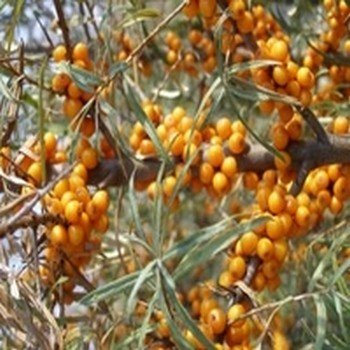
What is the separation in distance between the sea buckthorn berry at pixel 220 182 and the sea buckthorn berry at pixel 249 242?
0.06 m

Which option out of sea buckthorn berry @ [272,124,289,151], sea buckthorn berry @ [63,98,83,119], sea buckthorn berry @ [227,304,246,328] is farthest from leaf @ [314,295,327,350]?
sea buckthorn berry @ [63,98,83,119]

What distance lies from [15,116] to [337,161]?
1.05 feet

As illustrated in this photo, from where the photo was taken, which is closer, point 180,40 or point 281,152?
point 281,152

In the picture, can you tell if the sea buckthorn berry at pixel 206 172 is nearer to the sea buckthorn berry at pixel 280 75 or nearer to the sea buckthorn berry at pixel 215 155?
the sea buckthorn berry at pixel 215 155

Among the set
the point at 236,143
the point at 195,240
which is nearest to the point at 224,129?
the point at 236,143

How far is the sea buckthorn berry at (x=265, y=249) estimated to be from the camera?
88 cm

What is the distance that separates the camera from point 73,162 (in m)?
0.86

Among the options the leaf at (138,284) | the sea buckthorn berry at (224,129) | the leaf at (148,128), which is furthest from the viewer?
the sea buckthorn berry at (224,129)

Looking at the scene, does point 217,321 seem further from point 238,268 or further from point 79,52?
point 79,52

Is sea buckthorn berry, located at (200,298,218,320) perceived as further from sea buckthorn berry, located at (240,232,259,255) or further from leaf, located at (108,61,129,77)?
leaf, located at (108,61,129,77)

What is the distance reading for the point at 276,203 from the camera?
90 centimetres

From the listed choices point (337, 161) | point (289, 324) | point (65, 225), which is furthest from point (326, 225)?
point (65, 225)

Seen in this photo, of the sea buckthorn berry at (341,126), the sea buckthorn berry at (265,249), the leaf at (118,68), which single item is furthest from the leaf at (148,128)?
the sea buckthorn berry at (341,126)

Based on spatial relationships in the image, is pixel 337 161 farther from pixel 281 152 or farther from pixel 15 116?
pixel 15 116
